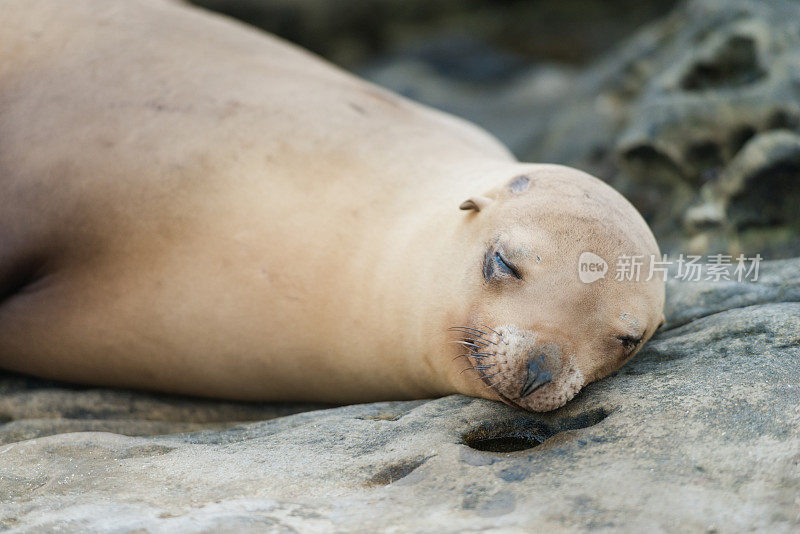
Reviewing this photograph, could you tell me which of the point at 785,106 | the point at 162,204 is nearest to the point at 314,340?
the point at 162,204

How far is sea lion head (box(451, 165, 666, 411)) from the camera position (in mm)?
2895

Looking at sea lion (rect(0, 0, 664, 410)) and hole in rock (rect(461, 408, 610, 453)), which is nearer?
hole in rock (rect(461, 408, 610, 453))

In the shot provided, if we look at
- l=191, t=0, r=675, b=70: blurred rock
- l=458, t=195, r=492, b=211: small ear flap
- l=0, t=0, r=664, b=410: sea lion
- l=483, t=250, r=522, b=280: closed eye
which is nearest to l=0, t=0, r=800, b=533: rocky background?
l=0, t=0, r=664, b=410: sea lion

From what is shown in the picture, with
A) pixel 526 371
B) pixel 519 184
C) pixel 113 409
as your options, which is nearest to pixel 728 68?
pixel 519 184

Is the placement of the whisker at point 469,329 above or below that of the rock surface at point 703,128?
below

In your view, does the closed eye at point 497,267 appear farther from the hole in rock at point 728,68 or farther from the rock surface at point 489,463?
the hole in rock at point 728,68

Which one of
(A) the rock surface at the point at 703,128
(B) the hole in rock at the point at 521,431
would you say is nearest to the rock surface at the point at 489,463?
(B) the hole in rock at the point at 521,431

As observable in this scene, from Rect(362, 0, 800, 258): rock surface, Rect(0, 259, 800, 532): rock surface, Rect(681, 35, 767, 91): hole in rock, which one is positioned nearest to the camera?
Rect(0, 259, 800, 532): rock surface

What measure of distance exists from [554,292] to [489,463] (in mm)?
698

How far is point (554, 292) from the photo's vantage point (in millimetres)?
2965

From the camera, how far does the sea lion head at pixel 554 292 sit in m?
2.89

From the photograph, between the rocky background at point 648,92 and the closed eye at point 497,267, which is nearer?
the closed eye at point 497,267

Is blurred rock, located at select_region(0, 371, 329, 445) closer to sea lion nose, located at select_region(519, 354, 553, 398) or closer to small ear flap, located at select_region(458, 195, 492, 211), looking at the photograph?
small ear flap, located at select_region(458, 195, 492, 211)

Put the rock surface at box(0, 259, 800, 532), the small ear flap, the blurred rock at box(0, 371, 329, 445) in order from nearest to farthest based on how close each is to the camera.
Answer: the rock surface at box(0, 259, 800, 532) → the small ear flap → the blurred rock at box(0, 371, 329, 445)
